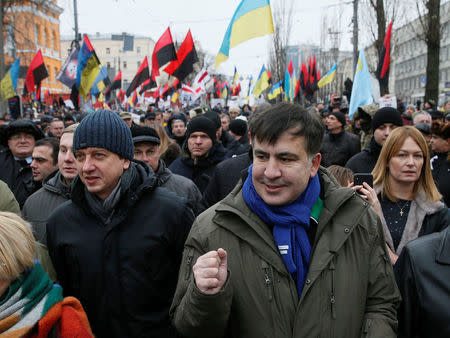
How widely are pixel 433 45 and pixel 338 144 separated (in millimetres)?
12753

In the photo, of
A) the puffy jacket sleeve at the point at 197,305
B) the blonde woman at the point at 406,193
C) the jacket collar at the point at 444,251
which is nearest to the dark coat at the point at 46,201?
the puffy jacket sleeve at the point at 197,305

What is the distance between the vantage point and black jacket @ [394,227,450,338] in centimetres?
176

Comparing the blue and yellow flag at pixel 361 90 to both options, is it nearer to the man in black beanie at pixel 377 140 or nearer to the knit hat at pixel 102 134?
the man in black beanie at pixel 377 140

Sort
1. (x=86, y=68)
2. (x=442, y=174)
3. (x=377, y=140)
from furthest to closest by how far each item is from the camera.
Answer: (x=86, y=68)
(x=377, y=140)
(x=442, y=174)

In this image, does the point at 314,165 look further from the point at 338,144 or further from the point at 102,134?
the point at 338,144

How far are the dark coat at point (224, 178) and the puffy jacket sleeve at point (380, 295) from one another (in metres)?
2.30

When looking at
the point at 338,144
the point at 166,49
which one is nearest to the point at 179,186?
the point at 338,144

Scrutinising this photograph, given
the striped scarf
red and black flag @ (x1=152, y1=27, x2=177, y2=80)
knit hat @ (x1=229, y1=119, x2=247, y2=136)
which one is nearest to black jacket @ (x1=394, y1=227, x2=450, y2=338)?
the striped scarf

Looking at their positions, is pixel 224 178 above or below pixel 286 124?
below

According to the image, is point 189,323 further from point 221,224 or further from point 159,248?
point 159,248

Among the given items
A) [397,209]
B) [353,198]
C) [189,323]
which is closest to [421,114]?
[397,209]

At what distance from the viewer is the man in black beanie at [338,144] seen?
6801 millimetres

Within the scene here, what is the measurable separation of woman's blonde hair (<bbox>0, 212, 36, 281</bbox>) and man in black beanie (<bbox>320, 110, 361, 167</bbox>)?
537 cm

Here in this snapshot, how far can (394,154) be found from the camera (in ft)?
10.9
